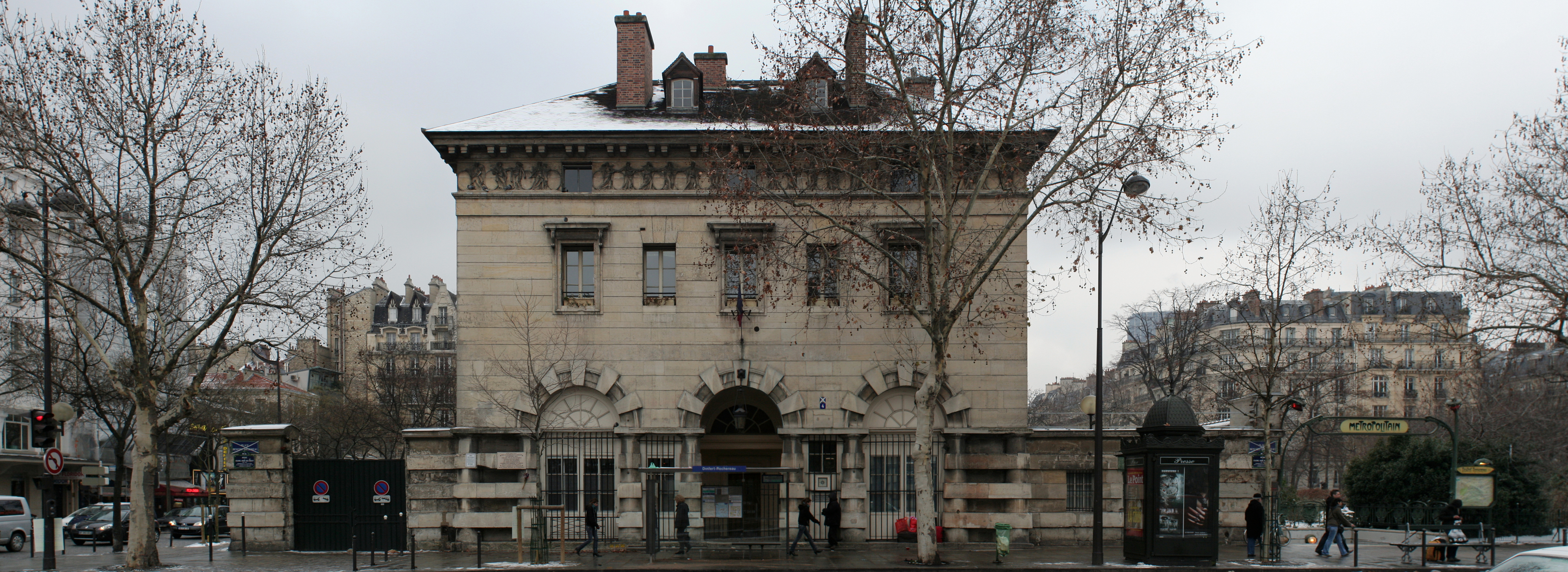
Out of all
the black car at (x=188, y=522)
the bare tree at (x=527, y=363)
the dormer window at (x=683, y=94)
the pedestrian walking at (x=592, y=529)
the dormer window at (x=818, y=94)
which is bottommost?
the black car at (x=188, y=522)

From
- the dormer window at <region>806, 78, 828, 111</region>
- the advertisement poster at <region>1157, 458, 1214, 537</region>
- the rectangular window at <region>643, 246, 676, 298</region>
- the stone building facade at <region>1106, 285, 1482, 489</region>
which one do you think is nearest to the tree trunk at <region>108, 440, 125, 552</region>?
the rectangular window at <region>643, 246, 676, 298</region>

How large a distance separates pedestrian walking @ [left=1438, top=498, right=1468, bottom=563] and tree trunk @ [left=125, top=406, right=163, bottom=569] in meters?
25.8

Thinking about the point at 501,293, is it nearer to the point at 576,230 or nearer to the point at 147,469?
the point at 576,230

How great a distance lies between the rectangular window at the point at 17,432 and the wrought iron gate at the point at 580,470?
39.0 meters

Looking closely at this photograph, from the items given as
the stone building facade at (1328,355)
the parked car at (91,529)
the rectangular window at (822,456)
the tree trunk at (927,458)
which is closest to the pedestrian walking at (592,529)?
the rectangular window at (822,456)

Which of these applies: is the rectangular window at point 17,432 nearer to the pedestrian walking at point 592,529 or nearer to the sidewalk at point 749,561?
the sidewalk at point 749,561

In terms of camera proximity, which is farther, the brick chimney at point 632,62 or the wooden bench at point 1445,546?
the brick chimney at point 632,62

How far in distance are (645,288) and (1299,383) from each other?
30388 millimetres

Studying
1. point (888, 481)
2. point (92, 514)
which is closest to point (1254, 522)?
point (888, 481)

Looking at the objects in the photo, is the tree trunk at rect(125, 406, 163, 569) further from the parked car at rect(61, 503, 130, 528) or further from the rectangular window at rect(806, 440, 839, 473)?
the parked car at rect(61, 503, 130, 528)

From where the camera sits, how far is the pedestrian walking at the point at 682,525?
2177 centimetres

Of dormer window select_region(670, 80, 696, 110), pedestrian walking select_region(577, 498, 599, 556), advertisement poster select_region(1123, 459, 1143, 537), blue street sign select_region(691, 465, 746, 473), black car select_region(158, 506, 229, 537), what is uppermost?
dormer window select_region(670, 80, 696, 110)

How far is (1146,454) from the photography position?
20.2 meters

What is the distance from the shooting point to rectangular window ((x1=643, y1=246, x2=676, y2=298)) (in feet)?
81.6
